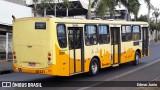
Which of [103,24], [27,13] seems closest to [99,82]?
[103,24]

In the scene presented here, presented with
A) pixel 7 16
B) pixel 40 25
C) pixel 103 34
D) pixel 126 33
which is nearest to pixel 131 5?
pixel 7 16

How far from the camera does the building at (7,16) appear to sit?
26828 mm

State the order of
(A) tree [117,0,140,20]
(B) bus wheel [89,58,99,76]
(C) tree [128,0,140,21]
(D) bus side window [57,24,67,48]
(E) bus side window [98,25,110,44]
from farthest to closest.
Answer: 1. (C) tree [128,0,140,21]
2. (A) tree [117,0,140,20]
3. (E) bus side window [98,25,110,44]
4. (B) bus wheel [89,58,99,76]
5. (D) bus side window [57,24,67,48]

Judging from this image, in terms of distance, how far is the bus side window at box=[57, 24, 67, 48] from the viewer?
48.6 ft

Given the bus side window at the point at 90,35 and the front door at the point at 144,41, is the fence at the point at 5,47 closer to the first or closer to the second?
the front door at the point at 144,41

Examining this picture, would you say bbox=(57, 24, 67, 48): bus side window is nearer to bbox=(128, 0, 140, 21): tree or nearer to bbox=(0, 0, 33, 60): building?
bbox=(0, 0, 33, 60): building

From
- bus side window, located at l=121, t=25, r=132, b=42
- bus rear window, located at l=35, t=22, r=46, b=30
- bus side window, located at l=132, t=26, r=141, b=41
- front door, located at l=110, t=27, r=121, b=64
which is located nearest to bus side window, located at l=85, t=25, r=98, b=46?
front door, located at l=110, t=27, r=121, b=64

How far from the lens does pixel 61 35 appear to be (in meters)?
15.0

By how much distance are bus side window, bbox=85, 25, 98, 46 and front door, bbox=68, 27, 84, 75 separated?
20.3 inches

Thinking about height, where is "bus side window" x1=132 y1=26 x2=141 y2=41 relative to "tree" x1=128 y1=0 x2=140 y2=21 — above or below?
below

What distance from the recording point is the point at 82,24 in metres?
16.4

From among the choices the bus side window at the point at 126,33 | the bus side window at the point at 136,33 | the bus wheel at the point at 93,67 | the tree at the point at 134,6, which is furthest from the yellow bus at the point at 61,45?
the tree at the point at 134,6

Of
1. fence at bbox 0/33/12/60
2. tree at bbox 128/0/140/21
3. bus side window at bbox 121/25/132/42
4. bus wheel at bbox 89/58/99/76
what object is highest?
tree at bbox 128/0/140/21

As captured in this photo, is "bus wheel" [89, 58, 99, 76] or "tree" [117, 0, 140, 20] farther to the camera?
"tree" [117, 0, 140, 20]
